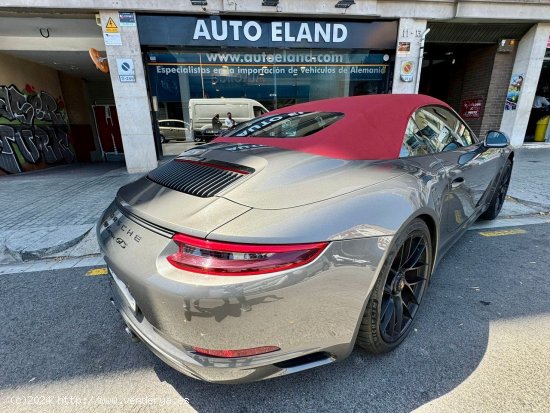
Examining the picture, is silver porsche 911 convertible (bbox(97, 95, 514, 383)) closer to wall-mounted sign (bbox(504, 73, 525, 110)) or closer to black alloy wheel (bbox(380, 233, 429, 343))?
black alloy wheel (bbox(380, 233, 429, 343))

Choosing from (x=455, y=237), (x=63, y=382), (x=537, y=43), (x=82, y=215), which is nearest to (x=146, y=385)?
(x=63, y=382)

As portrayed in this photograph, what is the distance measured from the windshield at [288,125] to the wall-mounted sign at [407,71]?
7013 mm

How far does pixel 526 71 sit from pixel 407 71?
14.0 feet

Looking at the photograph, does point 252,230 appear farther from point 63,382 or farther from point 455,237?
point 455,237

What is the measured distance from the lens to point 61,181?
25.0 feet

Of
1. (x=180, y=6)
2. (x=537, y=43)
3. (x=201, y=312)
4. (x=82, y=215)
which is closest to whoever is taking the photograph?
(x=201, y=312)

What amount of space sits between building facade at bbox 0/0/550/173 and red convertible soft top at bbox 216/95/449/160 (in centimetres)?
619

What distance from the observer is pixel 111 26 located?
678 cm

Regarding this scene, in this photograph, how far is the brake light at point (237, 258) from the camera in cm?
130

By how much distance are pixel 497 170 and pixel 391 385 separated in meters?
2.94

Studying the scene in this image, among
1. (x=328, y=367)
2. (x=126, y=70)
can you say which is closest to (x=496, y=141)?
(x=328, y=367)

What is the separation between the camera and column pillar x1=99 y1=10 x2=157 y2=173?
271 inches

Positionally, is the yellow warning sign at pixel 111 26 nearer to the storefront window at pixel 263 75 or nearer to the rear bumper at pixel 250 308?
the storefront window at pixel 263 75

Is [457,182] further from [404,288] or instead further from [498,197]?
[498,197]
